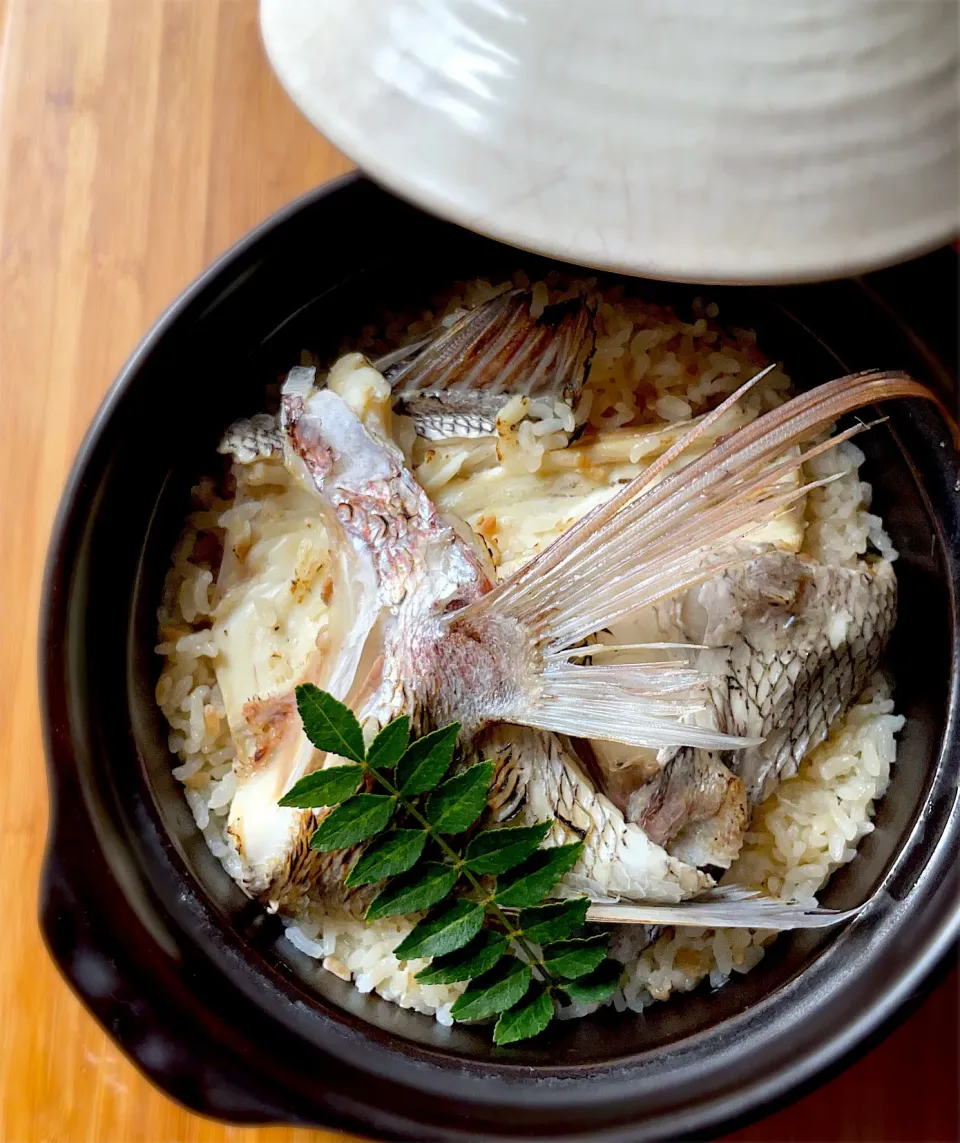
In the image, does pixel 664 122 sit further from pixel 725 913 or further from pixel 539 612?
pixel 725 913

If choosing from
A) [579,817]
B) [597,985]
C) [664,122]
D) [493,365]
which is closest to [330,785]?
[579,817]

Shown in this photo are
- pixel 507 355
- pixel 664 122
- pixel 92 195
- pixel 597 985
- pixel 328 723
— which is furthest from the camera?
pixel 92 195

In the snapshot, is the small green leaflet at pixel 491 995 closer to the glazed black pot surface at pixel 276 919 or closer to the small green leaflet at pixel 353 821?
the glazed black pot surface at pixel 276 919

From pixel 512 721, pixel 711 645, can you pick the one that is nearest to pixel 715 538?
pixel 711 645

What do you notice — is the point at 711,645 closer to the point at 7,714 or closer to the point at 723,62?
the point at 723,62

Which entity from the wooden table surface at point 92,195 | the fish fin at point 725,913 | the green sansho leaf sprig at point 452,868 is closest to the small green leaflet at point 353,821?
the green sansho leaf sprig at point 452,868

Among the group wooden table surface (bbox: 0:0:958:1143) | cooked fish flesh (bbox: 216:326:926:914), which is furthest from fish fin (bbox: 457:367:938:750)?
wooden table surface (bbox: 0:0:958:1143)

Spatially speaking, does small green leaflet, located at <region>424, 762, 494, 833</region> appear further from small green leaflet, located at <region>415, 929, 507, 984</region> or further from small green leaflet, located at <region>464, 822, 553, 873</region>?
small green leaflet, located at <region>415, 929, 507, 984</region>
